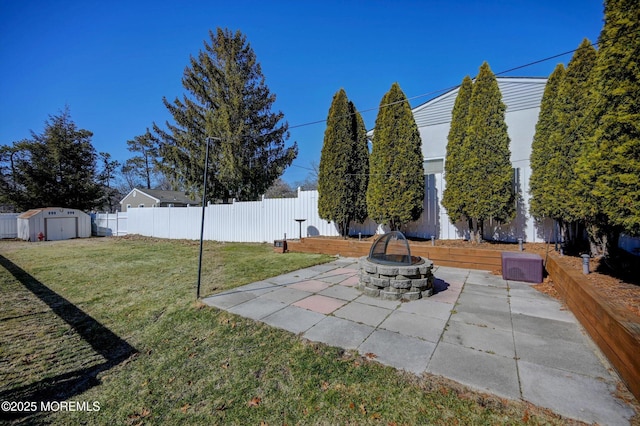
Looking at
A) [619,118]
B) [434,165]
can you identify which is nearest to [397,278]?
[619,118]

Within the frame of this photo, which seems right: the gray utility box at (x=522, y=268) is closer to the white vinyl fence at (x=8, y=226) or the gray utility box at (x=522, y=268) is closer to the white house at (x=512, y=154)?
the white house at (x=512, y=154)

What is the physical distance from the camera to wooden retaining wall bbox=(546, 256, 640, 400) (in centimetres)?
188

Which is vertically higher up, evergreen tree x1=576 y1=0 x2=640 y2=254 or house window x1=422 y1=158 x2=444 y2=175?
house window x1=422 y1=158 x2=444 y2=175

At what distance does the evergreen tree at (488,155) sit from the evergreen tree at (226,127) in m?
11.2

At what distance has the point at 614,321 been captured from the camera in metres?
2.17

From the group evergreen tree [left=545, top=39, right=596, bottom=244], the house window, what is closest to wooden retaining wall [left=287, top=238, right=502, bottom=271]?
evergreen tree [left=545, top=39, right=596, bottom=244]

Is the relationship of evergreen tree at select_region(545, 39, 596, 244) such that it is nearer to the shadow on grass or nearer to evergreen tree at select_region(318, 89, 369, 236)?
evergreen tree at select_region(318, 89, 369, 236)

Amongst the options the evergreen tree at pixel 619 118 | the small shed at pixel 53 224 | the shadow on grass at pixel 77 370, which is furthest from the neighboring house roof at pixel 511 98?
the small shed at pixel 53 224

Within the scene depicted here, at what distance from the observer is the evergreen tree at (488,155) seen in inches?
241

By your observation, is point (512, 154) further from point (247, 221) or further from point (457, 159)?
point (247, 221)

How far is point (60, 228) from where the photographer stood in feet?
53.1

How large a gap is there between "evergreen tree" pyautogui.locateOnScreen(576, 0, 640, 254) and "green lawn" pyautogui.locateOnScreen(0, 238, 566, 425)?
2.57 metres

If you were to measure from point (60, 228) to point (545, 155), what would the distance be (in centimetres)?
2407

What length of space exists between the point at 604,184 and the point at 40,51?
48.2 feet
